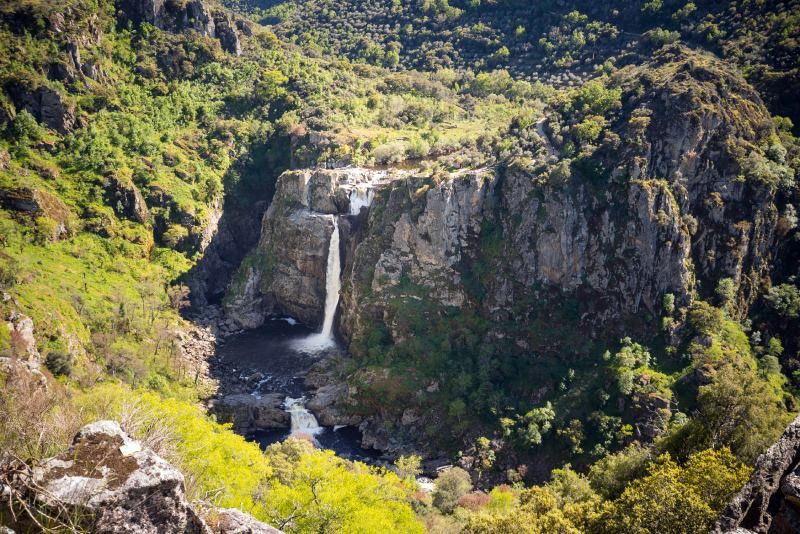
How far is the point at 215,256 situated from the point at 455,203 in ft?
137

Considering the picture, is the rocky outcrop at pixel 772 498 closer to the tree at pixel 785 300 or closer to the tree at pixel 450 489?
the tree at pixel 450 489

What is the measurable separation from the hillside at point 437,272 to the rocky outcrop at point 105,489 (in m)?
11.8

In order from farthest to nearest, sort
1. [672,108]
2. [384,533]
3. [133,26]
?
1. [133,26]
2. [672,108]
3. [384,533]

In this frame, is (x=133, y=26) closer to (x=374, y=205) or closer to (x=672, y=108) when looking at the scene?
(x=374, y=205)

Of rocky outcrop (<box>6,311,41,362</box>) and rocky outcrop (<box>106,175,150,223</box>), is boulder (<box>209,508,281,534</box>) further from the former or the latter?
rocky outcrop (<box>106,175,150,223</box>)

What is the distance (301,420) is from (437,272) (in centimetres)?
2362

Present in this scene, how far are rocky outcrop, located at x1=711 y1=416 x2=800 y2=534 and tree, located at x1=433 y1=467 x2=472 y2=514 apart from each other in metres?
29.5

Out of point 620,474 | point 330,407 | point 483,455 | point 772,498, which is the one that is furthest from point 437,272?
point 772,498

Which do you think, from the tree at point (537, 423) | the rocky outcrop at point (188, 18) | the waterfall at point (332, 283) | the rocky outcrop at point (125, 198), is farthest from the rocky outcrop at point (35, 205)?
the tree at point (537, 423)

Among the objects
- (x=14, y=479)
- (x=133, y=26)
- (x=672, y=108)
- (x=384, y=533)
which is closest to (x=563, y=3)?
(x=672, y=108)

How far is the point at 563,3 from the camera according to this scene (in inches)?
4998

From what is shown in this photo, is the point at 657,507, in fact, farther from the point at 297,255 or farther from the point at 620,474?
the point at 297,255

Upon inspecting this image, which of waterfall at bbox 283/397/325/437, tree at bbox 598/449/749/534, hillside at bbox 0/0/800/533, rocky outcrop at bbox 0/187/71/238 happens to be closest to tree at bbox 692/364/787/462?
hillside at bbox 0/0/800/533

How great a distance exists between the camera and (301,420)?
200 ft
